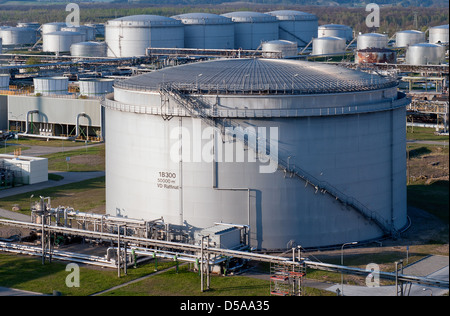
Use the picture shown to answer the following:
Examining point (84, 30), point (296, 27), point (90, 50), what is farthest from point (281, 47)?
point (84, 30)

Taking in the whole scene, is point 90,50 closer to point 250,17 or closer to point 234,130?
point 250,17

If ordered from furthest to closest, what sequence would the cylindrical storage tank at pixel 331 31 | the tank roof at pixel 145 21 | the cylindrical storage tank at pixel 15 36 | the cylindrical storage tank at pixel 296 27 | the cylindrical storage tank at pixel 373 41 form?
the cylindrical storage tank at pixel 15 36, the cylindrical storage tank at pixel 331 31, the cylindrical storage tank at pixel 296 27, the cylindrical storage tank at pixel 373 41, the tank roof at pixel 145 21

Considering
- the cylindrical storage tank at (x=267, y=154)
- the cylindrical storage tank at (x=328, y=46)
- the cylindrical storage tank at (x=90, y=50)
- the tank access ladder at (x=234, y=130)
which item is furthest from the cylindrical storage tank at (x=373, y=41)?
the tank access ladder at (x=234, y=130)

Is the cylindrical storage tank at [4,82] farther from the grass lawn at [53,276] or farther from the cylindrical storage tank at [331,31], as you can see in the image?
the cylindrical storage tank at [331,31]

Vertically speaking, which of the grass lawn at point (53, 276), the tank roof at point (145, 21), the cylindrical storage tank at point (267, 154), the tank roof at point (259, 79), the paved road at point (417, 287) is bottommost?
the grass lawn at point (53, 276)

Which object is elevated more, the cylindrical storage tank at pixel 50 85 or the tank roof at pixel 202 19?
the tank roof at pixel 202 19

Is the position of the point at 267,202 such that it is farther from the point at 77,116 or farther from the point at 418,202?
the point at 77,116
